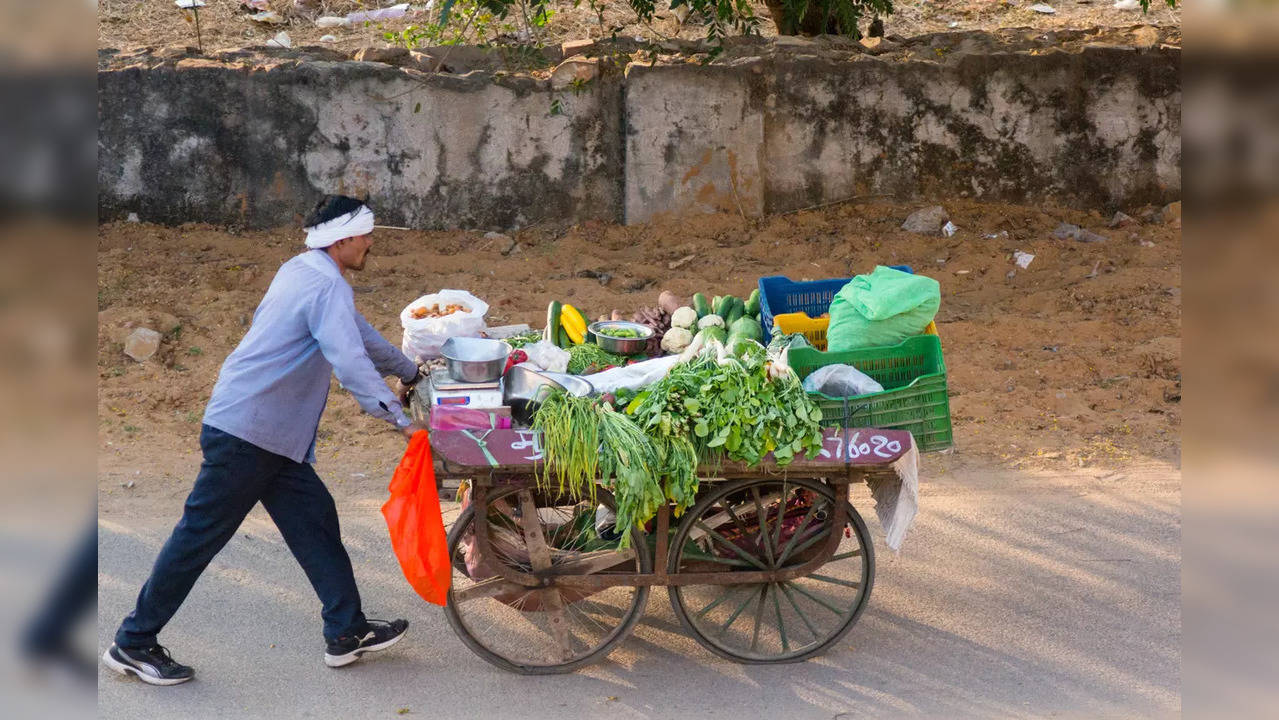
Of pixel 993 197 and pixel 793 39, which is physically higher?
pixel 793 39

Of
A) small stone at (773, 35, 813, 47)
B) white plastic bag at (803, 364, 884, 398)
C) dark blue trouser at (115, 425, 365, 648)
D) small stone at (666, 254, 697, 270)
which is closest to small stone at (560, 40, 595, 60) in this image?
small stone at (773, 35, 813, 47)

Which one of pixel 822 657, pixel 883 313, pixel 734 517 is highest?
pixel 883 313

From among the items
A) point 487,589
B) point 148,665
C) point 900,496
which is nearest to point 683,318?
point 900,496

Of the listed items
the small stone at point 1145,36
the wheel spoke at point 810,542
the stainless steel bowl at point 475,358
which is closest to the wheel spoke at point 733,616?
the wheel spoke at point 810,542

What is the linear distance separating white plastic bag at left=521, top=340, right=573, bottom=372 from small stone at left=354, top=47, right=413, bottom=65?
18.4 feet

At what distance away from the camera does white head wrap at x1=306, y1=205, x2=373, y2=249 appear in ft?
13.0

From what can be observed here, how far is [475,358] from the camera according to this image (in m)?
4.09

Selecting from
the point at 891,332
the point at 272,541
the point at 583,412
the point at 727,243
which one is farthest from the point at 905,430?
the point at 727,243

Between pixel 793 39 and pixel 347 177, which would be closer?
pixel 347 177

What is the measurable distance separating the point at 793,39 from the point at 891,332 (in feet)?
18.5

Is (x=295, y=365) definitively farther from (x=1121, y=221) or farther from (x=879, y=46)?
(x=1121, y=221)

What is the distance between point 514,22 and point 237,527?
7.93m

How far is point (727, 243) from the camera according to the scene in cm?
876
